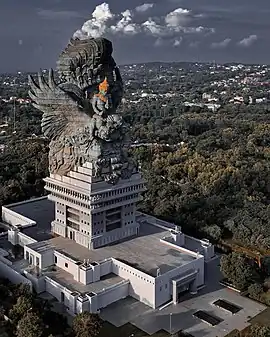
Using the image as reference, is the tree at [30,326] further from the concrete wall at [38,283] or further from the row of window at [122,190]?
the row of window at [122,190]

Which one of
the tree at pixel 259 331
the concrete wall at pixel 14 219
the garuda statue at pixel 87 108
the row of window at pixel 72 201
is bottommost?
the tree at pixel 259 331

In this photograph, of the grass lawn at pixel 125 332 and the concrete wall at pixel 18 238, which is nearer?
the grass lawn at pixel 125 332

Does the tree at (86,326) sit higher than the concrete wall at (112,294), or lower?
higher

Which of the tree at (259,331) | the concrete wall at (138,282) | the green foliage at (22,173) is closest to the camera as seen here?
the tree at (259,331)

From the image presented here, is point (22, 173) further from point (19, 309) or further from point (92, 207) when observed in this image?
point (19, 309)

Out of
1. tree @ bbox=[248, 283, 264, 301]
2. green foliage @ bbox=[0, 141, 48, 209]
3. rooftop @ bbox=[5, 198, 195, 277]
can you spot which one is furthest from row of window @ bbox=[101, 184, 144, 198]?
green foliage @ bbox=[0, 141, 48, 209]

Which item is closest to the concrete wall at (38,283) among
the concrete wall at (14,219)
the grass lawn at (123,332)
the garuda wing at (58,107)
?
the grass lawn at (123,332)
